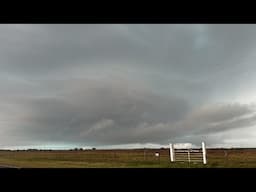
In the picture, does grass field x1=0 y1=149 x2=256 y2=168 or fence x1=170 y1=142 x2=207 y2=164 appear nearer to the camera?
grass field x1=0 y1=149 x2=256 y2=168

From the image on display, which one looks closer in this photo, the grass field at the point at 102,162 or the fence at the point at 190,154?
the grass field at the point at 102,162

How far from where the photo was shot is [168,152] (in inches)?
373

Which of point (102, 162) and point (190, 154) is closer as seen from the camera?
point (102, 162)
